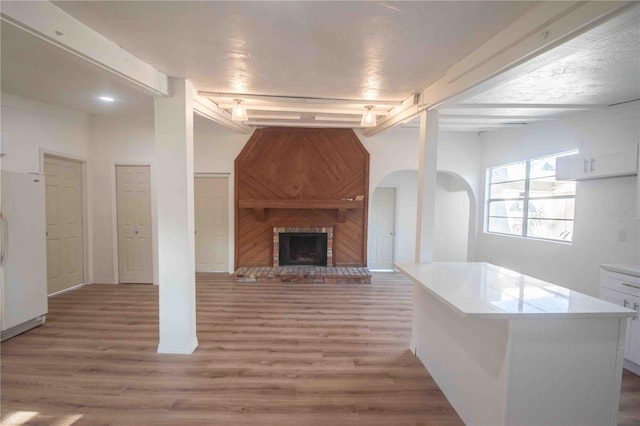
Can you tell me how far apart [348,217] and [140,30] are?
4290 mm

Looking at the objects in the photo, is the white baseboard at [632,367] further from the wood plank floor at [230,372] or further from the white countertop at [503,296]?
the white countertop at [503,296]

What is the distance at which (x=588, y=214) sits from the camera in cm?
356

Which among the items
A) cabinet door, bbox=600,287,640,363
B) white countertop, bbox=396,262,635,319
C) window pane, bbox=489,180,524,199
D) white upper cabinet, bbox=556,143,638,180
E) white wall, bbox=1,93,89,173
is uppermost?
white wall, bbox=1,93,89,173

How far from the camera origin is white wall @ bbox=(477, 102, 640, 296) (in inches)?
124

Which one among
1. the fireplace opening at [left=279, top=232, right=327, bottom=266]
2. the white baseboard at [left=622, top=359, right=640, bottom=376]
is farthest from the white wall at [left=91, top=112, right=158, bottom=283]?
the white baseboard at [left=622, top=359, right=640, bottom=376]

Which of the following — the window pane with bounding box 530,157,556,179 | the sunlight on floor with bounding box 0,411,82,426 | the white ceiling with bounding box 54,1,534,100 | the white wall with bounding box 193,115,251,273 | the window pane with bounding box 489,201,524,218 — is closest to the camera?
the white ceiling with bounding box 54,1,534,100

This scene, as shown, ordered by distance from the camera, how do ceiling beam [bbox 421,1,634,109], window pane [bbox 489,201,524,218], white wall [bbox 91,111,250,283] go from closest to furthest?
1. ceiling beam [bbox 421,1,634,109]
2. white wall [bbox 91,111,250,283]
3. window pane [bbox 489,201,524,218]

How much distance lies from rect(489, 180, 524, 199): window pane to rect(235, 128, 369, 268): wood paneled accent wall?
2467 millimetres

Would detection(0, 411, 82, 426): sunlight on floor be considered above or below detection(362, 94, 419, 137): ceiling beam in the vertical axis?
below

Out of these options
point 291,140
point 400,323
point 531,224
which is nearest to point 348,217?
point 291,140

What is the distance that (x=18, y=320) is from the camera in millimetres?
2967

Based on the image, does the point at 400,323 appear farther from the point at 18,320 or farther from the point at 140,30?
the point at 18,320

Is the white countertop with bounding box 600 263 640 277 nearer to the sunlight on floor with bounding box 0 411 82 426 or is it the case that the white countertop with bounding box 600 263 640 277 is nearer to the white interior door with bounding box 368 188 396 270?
the white interior door with bounding box 368 188 396 270

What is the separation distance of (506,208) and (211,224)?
5.70 meters
